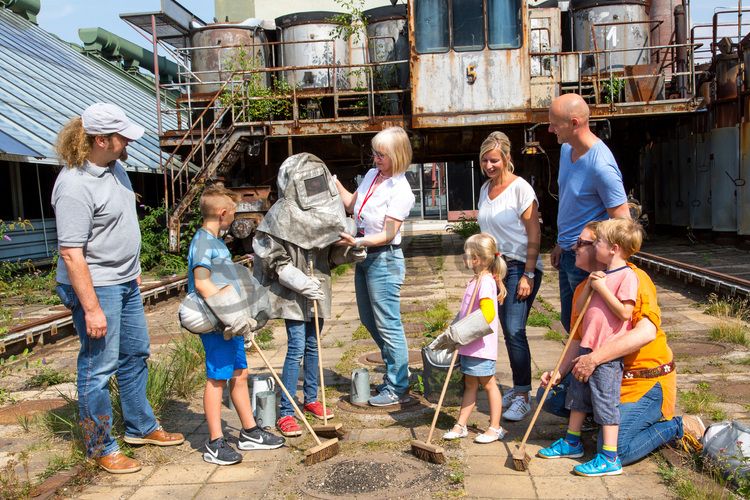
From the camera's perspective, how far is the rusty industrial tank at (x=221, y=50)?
16.8m

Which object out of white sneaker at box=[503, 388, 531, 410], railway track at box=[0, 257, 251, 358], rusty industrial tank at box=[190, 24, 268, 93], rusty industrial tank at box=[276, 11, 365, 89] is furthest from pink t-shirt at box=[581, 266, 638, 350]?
rusty industrial tank at box=[190, 24, 268, 93]

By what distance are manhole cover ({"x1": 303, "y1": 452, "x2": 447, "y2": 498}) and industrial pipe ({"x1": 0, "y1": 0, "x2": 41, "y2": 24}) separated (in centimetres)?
2750

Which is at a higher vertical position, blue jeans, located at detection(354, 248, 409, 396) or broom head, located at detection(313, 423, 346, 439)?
blue jeans, located at detection(354, 248, 409, 396)

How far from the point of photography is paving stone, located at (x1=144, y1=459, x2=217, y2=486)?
412 cm

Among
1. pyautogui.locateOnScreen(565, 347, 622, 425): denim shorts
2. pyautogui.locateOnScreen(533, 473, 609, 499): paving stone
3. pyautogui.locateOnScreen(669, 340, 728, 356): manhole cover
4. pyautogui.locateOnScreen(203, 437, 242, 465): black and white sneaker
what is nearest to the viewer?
pyautogui.locateOnScreen(533, 473, 609, 499): paving stone

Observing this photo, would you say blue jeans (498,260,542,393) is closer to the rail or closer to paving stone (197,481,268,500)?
paving stone (197,481,268,500)

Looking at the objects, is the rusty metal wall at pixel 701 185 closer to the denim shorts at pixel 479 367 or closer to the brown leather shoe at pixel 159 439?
the denim shorts at pixel 479 367

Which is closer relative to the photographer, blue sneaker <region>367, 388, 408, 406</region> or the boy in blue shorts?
the boy in blue shorts

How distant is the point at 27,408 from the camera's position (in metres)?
5.77

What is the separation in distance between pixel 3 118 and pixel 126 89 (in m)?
14.4

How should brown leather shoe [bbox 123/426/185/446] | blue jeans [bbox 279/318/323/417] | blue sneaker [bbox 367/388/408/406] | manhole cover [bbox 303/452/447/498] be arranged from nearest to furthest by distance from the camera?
manhole cover [bbox 303/452/447/498]
brown leather shoe [bbox 123/426/185/446]
blue jeans [bbox 279/318/323/417]
blue sneaker [bbox 367/388/408/406]

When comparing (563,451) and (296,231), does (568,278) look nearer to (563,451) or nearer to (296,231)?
(563,451)

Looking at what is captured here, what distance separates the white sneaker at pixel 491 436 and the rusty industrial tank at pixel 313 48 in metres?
13.0

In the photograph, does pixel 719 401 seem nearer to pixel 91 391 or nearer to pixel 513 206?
pixel 513 206
